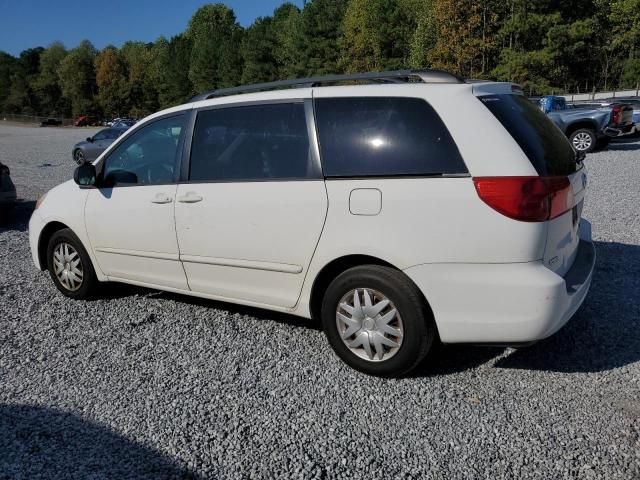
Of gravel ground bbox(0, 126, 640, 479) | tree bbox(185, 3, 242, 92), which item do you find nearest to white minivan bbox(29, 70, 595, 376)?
gravel ground bbox(0, 126, 640, 479)

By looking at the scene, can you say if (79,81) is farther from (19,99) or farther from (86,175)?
(86,175)

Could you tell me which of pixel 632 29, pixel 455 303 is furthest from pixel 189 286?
pixel 632 29

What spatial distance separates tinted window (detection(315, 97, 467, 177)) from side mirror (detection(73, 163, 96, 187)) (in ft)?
7.13

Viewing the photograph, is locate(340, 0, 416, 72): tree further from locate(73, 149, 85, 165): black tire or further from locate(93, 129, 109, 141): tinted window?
locate(73, 149, 85, 165): black tire

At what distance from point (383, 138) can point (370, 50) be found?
5508 centimetres

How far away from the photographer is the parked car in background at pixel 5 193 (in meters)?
8.95

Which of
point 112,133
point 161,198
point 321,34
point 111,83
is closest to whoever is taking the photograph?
point 161,198

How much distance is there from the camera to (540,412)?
318cm

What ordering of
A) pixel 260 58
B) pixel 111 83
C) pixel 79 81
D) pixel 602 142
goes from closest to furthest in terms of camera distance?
pixel 602 142 < pixel 260 58 < pixel 111 83 < pixel 79 81

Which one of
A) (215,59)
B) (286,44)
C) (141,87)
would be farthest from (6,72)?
(286,44)

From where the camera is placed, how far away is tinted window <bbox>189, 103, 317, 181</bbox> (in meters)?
3.82

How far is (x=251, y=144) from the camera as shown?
4.05 m

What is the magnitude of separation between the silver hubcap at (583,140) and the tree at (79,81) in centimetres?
9441

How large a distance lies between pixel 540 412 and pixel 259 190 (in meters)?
2.18
